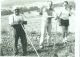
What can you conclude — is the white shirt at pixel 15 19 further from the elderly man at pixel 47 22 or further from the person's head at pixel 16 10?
the elderly man at pixel 47 22

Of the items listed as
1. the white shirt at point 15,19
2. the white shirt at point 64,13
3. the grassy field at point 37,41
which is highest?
the white shirt at point 64,13

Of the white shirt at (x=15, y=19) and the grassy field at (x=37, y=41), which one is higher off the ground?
the white shirt at (x=15, y=19)

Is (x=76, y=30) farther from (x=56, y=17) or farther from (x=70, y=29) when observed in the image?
(x=56, y=17)

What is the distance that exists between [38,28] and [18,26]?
14 centimetres

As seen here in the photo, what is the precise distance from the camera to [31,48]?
1.46 meters

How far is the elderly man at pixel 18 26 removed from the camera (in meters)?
1.46

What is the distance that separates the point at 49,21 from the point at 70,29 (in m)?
0.16

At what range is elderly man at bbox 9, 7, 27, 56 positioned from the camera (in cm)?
146

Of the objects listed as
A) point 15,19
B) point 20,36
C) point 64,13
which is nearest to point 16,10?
point 15,19

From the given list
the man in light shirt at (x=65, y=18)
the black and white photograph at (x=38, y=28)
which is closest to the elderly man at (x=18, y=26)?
the black and white photograph at (x=38, y=28)

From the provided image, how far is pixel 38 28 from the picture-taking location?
1.46 m

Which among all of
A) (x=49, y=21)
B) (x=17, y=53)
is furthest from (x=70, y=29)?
(x=17, y=53)

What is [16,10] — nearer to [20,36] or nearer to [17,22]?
[17,22]

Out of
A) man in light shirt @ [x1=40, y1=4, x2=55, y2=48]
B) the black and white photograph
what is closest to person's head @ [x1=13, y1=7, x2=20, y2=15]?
the black and white photograph
